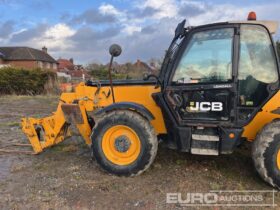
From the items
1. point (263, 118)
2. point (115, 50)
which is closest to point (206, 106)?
point (263, 118)

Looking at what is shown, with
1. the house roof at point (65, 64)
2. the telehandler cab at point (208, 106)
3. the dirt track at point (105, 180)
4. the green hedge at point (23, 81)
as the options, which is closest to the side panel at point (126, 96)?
the telehandler cab at point (208, 106)

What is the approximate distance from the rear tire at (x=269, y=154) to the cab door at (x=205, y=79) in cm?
50

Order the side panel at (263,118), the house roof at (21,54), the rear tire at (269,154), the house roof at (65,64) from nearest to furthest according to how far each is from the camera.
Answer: the rear tire at (269,154)
the side panel at (263,118)
the house roof at (21,54)
the house roof at (65,64)

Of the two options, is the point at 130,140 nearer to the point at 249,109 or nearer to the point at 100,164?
the point at 100,164

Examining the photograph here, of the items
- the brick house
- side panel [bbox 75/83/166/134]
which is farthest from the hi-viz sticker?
the brick house

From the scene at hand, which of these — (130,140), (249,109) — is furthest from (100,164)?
(249,109)

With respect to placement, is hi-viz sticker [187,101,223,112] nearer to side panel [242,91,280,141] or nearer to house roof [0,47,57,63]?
side panel [242,91,280,141]

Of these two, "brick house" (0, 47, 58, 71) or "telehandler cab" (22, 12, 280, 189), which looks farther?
"brick house" (0, 47, 58, 71)

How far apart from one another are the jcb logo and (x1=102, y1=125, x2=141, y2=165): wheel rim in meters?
0.96

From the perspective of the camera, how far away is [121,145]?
16.8ft

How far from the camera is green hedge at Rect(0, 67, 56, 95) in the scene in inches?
867

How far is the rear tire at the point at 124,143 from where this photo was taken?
496cm

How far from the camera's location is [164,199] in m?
4.40

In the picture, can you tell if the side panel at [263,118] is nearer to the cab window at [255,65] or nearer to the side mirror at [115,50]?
the cab window at [255,65]
